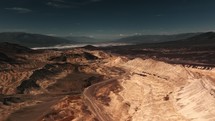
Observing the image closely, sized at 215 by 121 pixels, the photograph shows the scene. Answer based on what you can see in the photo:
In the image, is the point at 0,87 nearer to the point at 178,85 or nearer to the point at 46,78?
the point at 46,78

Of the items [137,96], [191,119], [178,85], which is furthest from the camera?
[178,85]

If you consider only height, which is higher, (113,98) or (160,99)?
(160,99)

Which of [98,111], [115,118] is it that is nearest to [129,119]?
[115,118]

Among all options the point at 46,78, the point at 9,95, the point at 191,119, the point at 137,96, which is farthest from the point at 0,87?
the point at 191,119

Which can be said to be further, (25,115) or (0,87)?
(0,87)

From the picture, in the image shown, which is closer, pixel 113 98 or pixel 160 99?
pixel 160 99

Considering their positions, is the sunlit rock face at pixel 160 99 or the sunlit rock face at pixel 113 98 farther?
the sunlit rock face at pixel 113 98

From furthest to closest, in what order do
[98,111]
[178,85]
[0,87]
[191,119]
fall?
[0,87], [178,85], [98,111], [191,119]

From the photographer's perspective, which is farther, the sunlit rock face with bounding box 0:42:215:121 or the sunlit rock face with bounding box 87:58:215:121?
the sunlit rock face with bounding box 0:42:215:121
